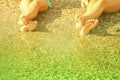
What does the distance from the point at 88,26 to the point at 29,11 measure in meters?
0.63

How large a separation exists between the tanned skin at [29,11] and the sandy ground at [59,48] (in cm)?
6

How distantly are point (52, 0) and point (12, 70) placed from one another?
1267 mm

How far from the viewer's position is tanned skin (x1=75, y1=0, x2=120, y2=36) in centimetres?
345

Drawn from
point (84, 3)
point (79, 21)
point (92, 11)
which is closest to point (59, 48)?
point (79, 21)

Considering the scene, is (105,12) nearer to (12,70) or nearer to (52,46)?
(52,46)

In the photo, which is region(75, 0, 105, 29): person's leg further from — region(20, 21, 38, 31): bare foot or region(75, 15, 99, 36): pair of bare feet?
region(20, 21, 38, 31): bare foot

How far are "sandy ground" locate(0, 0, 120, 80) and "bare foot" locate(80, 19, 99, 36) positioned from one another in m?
0.04

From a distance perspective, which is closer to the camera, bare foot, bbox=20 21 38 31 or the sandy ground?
the sandy ground

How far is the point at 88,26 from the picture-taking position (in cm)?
345

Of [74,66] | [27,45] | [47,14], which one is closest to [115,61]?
[74,66]

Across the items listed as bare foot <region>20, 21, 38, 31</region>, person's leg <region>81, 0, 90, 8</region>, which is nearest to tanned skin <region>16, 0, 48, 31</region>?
bare foot <region>20, 21, 38, 31</region>

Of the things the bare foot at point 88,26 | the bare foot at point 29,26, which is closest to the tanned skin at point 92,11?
the bare foot at point 88,26

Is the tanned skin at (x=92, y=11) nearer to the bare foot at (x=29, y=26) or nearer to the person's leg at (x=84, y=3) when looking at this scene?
the person's leg at (x=84, y=3)

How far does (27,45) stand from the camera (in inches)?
131
